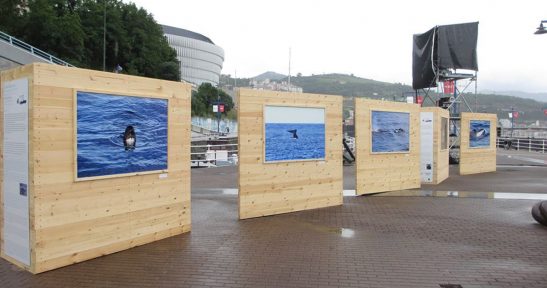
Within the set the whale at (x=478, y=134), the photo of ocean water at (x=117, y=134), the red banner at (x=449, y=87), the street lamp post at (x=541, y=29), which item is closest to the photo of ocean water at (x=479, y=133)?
the whale at (x=478, y=134)

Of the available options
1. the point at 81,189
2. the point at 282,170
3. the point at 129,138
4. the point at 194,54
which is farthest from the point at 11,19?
the point at 194,54

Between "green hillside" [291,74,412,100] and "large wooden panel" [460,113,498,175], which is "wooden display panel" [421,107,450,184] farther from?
"green hillside" [291,74,412,100]

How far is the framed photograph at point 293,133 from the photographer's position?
998cm

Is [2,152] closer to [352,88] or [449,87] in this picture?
[449,87]

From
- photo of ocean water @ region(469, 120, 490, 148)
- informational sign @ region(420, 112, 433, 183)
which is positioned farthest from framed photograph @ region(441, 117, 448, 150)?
photo of ocean water @ region(469, 120, 490, 148)

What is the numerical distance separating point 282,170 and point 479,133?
1287cm

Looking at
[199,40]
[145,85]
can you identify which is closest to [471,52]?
[145,85]

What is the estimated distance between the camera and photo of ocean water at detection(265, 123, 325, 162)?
10.0m

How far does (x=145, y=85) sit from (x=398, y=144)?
8339 millimetres

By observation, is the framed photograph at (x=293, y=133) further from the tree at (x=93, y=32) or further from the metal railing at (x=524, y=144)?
the tree at (x=93, y=32)

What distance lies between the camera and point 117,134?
7109 millimetres

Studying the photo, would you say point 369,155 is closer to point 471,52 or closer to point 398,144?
point 398,144

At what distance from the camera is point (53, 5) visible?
164 ft

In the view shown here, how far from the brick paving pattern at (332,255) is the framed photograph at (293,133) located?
1337 millimetres
